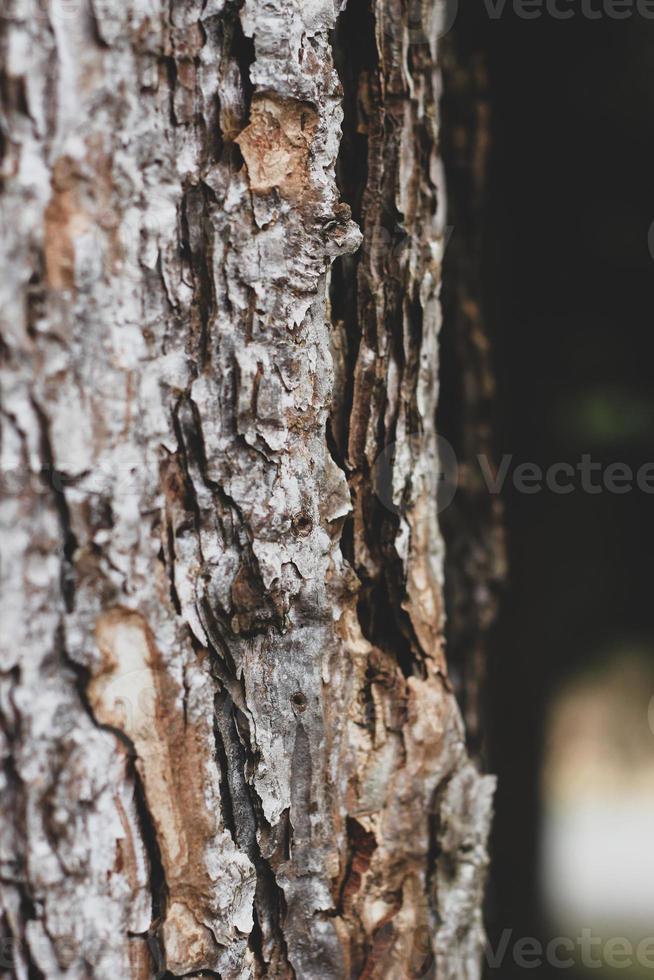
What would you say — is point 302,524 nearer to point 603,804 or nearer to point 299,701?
point 299,701

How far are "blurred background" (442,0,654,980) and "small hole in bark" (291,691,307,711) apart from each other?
0.47 meters

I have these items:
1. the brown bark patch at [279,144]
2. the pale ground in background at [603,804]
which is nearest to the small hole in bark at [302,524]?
the brown bark patch at [279,144]

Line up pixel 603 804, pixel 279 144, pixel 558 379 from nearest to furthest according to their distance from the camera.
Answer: pixel 279 144 < pixel 558 379 < pixel 603 804

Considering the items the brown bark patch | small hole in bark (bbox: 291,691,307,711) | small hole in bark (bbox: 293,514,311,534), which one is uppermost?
the brown bark patch

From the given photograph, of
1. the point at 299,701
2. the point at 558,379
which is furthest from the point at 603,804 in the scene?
the point at 299,701

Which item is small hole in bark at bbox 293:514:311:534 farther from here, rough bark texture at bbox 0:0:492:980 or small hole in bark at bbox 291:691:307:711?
small hole in bark at bbox 291:691:307:711

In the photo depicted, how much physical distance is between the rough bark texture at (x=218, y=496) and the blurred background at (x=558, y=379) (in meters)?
0.38

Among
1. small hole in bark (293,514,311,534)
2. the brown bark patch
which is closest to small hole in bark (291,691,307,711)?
small hole in bark (293,514,311,534)

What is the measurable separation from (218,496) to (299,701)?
184 mm

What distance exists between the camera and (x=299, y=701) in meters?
0.66

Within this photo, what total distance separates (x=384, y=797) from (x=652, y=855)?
4.25 feet

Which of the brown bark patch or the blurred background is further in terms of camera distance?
the blurred background

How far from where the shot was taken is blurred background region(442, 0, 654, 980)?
125 cm

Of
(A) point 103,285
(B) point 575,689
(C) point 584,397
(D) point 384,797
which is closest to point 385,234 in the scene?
(A) point 103,285
